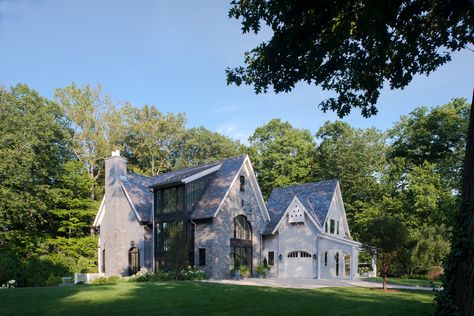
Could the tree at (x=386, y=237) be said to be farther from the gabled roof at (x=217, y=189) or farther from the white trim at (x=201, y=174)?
the white trim at (x=201, y=174)

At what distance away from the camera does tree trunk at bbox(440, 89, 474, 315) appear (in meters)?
6.53

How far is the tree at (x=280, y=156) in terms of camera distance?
154ft

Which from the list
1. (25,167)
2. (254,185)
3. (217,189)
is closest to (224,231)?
(217,189)

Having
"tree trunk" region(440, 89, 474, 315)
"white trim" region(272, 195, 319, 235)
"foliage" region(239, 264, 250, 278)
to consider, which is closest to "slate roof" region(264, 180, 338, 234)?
"white trim" region(272, 195, 319, 235)

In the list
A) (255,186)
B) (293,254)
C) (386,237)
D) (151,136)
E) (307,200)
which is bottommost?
(293,254)

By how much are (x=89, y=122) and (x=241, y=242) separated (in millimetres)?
23015

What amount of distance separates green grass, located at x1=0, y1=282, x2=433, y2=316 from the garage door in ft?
49.3

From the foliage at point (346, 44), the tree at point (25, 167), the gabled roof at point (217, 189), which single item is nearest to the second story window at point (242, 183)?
the gabled roof at point (217, 189)

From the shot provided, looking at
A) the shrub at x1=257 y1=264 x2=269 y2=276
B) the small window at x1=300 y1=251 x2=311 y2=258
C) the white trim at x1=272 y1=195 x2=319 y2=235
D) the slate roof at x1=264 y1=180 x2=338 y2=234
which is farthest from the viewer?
the slate roof at x1=264 y1=180 x2=338 y2=234

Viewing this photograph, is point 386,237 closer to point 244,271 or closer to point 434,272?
point 244,271

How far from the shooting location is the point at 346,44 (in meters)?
9.92

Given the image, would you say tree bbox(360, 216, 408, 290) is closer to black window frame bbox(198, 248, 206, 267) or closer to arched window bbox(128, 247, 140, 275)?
black window frame bbox(198, 248, 206, 267)

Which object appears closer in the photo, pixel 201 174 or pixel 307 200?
pixel 201 174

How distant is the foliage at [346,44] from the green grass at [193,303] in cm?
570
